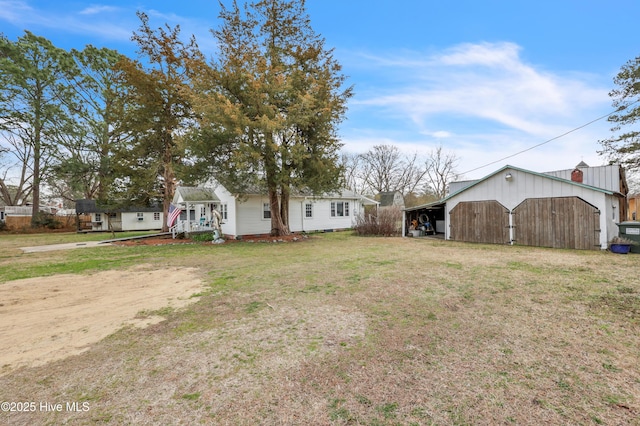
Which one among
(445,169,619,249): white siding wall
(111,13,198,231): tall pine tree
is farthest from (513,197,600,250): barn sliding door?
(111,13,198,231): tall pine tree

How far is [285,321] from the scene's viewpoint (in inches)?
160

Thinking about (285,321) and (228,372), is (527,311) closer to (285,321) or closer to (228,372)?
(285,321)

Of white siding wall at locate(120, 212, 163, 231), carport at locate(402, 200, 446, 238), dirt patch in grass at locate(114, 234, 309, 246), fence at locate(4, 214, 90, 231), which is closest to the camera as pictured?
dirt patch in grass at locate(114, 234, 309, 246)

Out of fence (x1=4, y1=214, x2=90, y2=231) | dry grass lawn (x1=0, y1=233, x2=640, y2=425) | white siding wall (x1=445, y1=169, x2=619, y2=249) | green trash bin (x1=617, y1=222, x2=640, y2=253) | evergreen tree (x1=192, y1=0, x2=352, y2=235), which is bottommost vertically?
dry grass lawn (x1=0, y1=233, x2=640, y2=425)

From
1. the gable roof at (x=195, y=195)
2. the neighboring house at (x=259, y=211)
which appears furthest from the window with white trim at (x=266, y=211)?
the gable roof at (x=195, y=195)

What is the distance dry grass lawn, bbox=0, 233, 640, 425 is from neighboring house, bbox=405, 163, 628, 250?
650 centimetres

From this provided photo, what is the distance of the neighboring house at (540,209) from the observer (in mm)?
10812

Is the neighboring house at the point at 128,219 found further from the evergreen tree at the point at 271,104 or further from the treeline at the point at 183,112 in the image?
the evergreen tree at the point at 271,104

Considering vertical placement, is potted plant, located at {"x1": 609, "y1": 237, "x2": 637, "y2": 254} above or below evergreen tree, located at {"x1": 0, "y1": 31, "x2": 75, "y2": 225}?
below

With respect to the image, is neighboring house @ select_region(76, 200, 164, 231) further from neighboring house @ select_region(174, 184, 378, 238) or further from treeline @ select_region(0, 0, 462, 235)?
neighboring house @ select_region(174, 184, 378, 238)

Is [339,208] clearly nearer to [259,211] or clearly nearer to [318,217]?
[318,217]

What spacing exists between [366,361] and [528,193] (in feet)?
42.4

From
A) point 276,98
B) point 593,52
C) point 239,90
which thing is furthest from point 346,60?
point 593,52

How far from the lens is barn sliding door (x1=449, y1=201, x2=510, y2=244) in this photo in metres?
13.0
